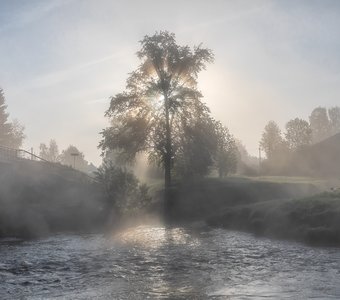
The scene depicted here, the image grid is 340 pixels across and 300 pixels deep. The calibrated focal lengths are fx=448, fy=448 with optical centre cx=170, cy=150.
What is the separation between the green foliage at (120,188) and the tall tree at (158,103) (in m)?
8.54

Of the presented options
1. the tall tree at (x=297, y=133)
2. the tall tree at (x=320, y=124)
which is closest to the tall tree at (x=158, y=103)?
the tall tree at (x=297, y=133)

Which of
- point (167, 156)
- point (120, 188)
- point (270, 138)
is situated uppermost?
point (270, 138)

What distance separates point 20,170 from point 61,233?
16.2 metres

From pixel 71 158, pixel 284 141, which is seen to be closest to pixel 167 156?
pixel 284 141

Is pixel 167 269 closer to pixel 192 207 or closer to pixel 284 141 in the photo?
pixel 192 207

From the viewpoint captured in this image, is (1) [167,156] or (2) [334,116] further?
(2) [334,116]

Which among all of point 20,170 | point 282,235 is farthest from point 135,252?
point 20,170

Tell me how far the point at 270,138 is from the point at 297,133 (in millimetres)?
8864

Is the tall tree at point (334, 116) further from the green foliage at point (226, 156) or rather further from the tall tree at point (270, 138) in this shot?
the green foliage at point (226, 156)

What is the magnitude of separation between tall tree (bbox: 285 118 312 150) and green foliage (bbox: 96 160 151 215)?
71462 mm

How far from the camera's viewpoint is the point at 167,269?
18.3m

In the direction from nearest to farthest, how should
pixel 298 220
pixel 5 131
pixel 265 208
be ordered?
pixel 298 220 → pixel 265 208 → pixel 5 131

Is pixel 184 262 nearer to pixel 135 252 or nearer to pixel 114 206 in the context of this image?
pixel 135 252

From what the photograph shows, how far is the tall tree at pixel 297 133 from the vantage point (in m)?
105
